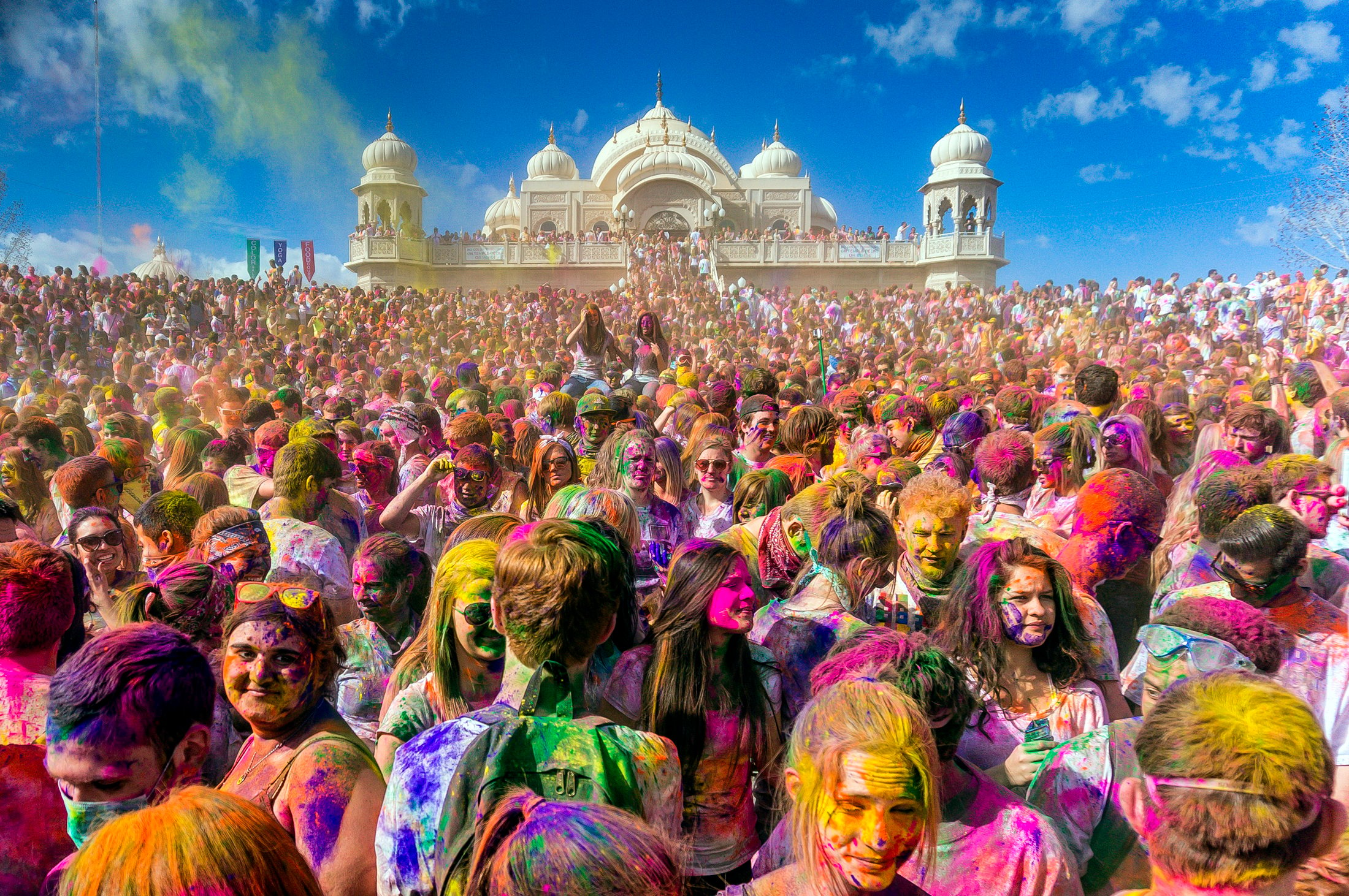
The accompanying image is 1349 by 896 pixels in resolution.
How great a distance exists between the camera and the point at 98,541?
372 cm

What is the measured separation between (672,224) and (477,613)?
1929 inches

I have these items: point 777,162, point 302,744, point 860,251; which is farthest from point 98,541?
point 777,162

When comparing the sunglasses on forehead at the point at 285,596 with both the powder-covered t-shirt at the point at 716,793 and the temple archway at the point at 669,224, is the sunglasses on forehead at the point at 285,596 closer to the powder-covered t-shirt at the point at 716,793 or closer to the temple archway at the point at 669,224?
the powder-covered t-shirt at the point at 716,793

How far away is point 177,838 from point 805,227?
179ft

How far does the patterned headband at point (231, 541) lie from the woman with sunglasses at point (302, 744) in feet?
3.61

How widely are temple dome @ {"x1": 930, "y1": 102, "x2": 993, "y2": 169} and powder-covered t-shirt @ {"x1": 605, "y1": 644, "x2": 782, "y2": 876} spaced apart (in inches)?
2012

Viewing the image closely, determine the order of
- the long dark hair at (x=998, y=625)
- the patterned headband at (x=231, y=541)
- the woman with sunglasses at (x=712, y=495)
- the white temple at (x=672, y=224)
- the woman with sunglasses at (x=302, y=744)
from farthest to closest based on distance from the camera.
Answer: the white temple at (x=672, y=224), the woman with sunglasses at (x=712, y=495), the patterned headband at (x=231, y=541), the long dark hair at (x=998, y=625), the woman with sunglasses at (x=302, y=744)

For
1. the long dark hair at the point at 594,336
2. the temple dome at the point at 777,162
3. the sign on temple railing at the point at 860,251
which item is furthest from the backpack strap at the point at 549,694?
the temple dome at the point at 777,162

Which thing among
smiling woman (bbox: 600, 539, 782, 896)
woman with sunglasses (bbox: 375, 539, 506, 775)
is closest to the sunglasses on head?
woman with sunglasses (bbox: 375, 539, 506, 775)

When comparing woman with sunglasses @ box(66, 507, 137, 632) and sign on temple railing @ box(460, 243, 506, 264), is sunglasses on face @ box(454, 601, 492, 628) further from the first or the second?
sign on temple railing @ box(460, 243, 506, 264)

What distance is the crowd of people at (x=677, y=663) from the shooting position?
1696mm

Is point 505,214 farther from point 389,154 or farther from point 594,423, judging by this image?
point 594,423

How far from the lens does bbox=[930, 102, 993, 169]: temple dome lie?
48.1 metres

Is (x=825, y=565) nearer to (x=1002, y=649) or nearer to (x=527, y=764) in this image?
(x=1002, y=649)
